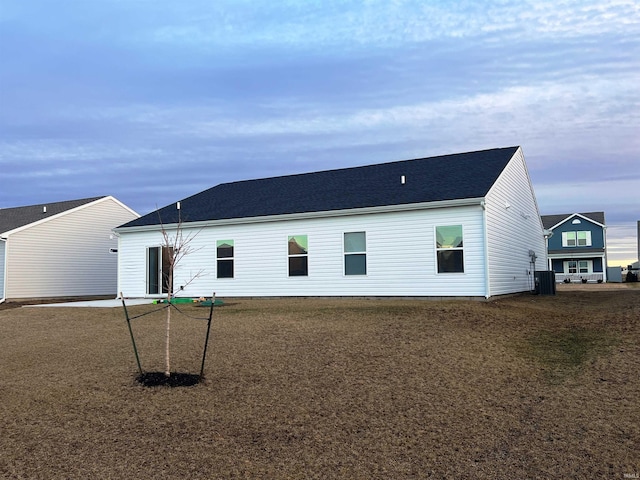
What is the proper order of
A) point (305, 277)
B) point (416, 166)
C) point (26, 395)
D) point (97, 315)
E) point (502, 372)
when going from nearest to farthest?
point (26, 395) → point (502, 372) → point (97, 315) → point (305, 277) → point (416, 166)

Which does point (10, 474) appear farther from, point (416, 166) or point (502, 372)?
point (416, 166)

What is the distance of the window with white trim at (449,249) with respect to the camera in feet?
52.9

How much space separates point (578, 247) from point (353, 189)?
3425cm

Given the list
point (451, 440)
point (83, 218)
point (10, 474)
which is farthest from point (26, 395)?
point (83, 218)

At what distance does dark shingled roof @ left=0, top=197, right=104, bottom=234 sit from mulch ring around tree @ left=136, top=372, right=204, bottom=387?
21938 millimetres

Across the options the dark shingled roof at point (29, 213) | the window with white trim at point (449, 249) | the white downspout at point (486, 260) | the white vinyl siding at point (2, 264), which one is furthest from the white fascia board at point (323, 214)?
the dark shingled roof at point (29, 213)

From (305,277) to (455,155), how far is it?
8.30m

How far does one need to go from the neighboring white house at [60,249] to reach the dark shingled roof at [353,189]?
283 inches

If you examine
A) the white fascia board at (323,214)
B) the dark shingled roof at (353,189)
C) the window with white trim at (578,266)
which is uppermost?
the dark shingled roof at (353,189)

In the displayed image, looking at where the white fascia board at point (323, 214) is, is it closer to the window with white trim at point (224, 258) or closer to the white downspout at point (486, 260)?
the white downspout at point (486, 260)

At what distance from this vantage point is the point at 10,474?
4984 millimetres

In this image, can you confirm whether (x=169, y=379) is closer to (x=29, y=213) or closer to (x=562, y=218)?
(x=29, y=213)

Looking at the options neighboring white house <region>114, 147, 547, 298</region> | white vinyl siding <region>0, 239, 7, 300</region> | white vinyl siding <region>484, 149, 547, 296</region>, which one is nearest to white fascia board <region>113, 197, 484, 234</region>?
neighboring white house <region>114, 147, 547, 298</region>

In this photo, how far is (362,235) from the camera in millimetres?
17656
